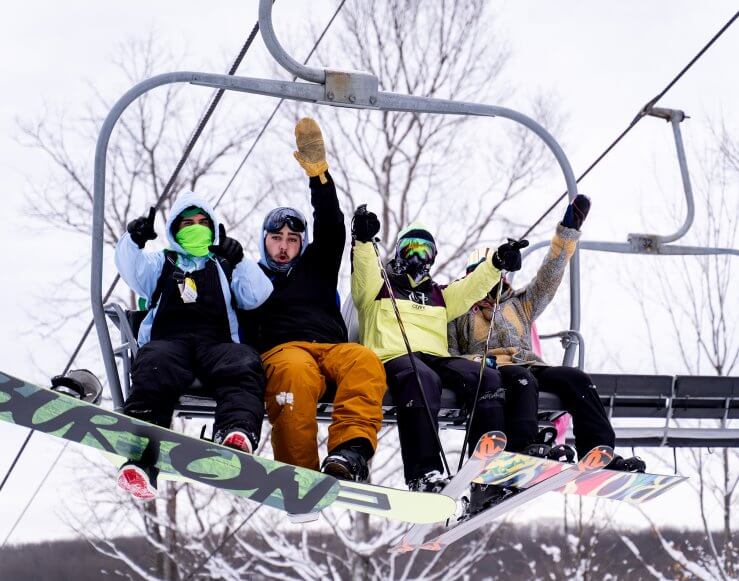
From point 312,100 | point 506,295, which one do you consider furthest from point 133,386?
point 506,295

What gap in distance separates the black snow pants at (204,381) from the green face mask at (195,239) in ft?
1.42

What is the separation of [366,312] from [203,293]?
2.45 feet

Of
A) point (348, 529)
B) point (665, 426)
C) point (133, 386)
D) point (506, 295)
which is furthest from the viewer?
point (348, 529)

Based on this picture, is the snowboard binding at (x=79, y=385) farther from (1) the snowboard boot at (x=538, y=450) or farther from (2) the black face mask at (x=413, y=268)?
(1) the snowboard boot at (x=538, y=450)

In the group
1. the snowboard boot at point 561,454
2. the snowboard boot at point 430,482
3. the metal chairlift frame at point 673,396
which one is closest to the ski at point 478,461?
the snowboard boot at point 430,482

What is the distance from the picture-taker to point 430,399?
3.81m

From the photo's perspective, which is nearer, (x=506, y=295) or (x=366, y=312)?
(x=366, y=312)

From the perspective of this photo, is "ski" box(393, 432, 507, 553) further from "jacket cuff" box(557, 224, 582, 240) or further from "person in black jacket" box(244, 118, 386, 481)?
"jacket cuff" box(557, 224, 582, 240)

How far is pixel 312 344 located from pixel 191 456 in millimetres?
857

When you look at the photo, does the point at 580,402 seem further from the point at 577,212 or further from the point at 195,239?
the point at 195,239

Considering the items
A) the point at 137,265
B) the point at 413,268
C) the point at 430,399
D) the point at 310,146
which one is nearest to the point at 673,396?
the point at 413,268

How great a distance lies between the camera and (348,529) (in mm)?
10688

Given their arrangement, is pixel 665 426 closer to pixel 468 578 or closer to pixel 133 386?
pixel 133 386

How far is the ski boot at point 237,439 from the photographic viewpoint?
3.32m
